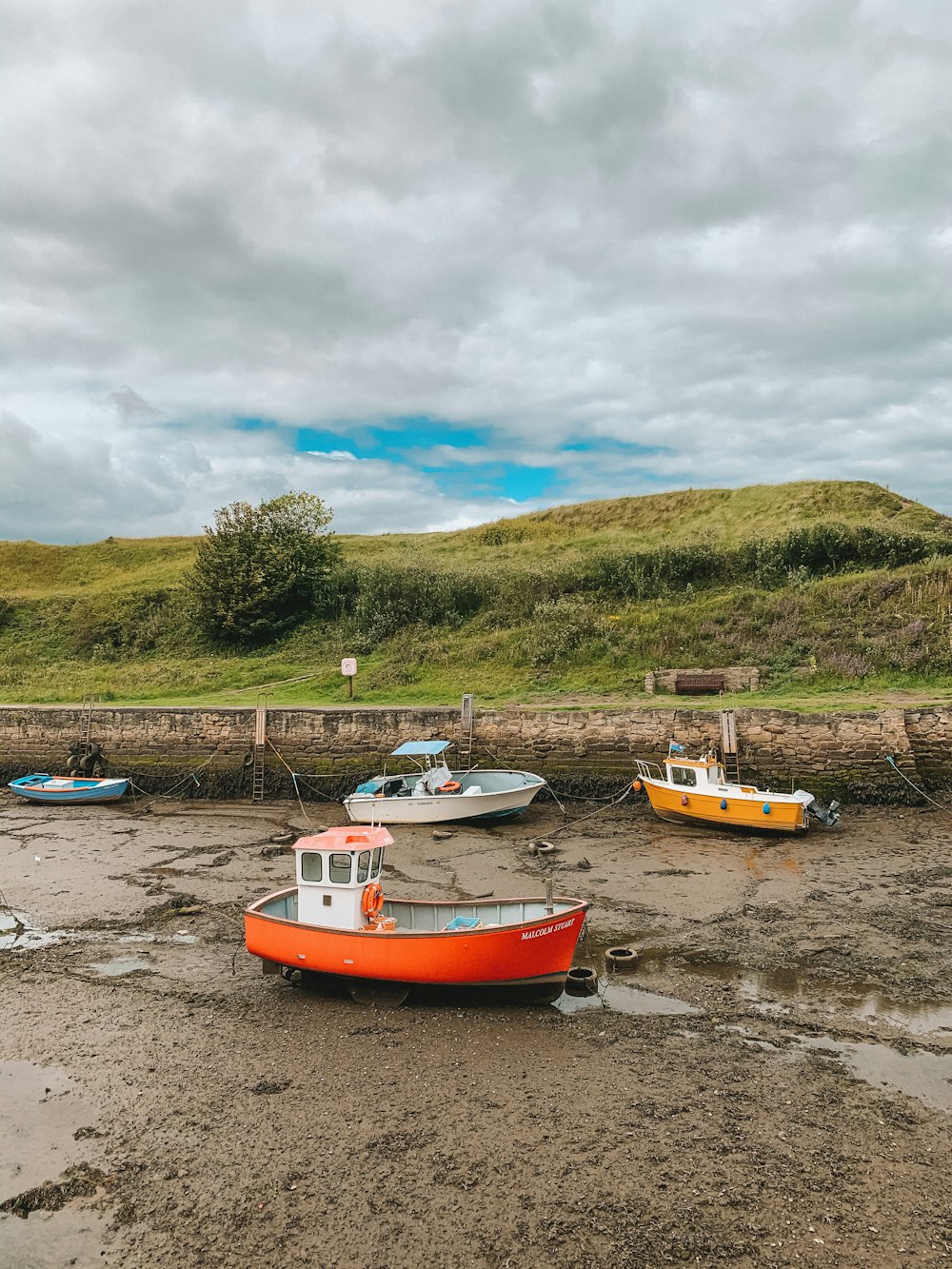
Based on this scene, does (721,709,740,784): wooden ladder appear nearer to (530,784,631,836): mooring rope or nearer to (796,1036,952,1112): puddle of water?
(530,784,631,836): mooring rope

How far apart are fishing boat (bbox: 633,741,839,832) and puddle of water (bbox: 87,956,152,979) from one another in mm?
11710

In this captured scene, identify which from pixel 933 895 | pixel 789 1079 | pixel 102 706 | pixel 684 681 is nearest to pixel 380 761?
pixel 684 681

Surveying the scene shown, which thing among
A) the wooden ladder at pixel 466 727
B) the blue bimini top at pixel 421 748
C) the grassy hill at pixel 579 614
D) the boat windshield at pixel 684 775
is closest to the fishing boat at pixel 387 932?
the boat windshield at pixel 684 775

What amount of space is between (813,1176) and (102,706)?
27.1 metres

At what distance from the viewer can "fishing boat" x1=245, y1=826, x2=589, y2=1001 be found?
970 centimetres

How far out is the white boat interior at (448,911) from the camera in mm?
10891

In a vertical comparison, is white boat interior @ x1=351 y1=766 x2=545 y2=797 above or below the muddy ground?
above

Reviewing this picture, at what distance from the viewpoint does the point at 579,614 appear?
32.0 meters

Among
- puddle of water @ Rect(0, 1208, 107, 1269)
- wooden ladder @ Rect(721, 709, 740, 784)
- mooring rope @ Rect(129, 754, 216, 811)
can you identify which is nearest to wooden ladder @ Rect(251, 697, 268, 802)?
mooring rope @ Rect(129, 754, 216, 811)

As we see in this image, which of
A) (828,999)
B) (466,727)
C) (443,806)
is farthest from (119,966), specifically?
(466,727)

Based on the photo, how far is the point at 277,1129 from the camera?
7398 millimetres

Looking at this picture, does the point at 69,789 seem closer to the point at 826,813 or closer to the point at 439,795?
the point at 439,795

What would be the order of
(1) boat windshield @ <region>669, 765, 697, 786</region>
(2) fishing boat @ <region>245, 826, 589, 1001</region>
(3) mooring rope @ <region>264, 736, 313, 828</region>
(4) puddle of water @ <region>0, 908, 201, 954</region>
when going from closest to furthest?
1. (2) fishing boat @ <region>245, 826, 589, 1001</region>
2. (4) puddle of water @ <region>0, 908, 201, 954</region>
3. (1) boat windshield @ <region>669, 765, 697, 786</region>
4. (3) mooring rope @ <region>264, 736, 313, 828</region>

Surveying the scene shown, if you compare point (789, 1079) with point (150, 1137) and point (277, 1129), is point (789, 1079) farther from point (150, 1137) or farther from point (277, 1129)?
point (150, 1137)
